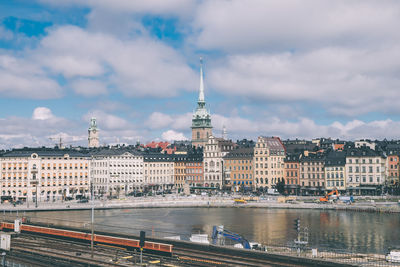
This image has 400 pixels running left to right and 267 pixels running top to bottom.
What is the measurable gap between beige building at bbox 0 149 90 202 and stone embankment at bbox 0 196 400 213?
51.8 ft

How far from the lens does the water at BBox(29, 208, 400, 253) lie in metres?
62.8

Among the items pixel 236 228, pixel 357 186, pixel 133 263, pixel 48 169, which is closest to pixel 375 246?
pixel 236 228

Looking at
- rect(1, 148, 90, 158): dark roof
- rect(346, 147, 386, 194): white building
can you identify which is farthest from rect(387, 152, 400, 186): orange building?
rect(1, 148, 90, 158): dark roof

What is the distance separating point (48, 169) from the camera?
13550cm

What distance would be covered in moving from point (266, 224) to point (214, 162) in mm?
74363

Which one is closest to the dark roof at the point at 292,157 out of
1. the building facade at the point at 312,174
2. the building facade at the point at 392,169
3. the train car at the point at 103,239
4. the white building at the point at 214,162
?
the building facade at the point at 312,174

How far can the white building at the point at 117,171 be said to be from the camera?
15062cm

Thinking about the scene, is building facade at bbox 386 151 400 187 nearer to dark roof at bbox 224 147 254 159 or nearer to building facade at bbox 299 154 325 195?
building facade at bbox 299 154 325 195

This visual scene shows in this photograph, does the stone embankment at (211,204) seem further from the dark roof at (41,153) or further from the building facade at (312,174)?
the dark roof at (41,153)

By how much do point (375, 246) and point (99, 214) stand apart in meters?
57.0

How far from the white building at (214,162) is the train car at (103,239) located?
314 feet

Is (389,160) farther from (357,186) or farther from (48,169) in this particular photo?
(48,169)

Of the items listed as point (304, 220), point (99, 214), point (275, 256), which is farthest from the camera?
point (99, 214)

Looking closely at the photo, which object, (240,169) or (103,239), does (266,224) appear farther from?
(240,169)
